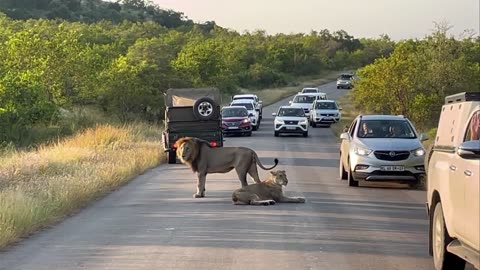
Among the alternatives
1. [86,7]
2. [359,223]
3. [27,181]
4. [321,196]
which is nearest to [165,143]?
[27,181]

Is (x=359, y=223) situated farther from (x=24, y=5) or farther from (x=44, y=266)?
(x=24, y=5)

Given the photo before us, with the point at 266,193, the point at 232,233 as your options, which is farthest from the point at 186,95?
the point at 232,233

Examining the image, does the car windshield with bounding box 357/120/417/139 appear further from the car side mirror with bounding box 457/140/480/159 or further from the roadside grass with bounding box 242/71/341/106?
the roadside grass with bounding box 242/71/341/106

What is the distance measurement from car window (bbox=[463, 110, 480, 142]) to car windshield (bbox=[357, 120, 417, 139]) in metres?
10.7

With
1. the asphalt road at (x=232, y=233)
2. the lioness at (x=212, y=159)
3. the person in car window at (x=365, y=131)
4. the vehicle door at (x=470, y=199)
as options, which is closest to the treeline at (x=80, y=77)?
the asphalt road at (x=232, y=233)

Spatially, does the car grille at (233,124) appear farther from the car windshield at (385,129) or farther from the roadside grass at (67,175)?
the car windshield at (385,129)

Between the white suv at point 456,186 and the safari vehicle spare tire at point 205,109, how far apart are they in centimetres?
1590

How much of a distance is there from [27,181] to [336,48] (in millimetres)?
138804

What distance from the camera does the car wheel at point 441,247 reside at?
893 cm

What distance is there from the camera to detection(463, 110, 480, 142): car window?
874 centimetres

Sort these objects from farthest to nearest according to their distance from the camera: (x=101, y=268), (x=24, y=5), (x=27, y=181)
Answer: (x=24, y=5)
(x=27, y=181)
(x=101, y=268)

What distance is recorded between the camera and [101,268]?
9.71m

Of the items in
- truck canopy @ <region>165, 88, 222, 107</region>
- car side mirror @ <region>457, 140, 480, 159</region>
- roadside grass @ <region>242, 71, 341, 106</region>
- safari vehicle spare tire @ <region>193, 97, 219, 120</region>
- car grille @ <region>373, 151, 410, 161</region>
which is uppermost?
car side mirror @ <region>457, 140, 480, 159</region>

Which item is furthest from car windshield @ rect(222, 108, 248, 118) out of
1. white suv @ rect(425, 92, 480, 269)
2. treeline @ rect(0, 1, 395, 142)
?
white suv @ rect(425, 92, 480, 269)
